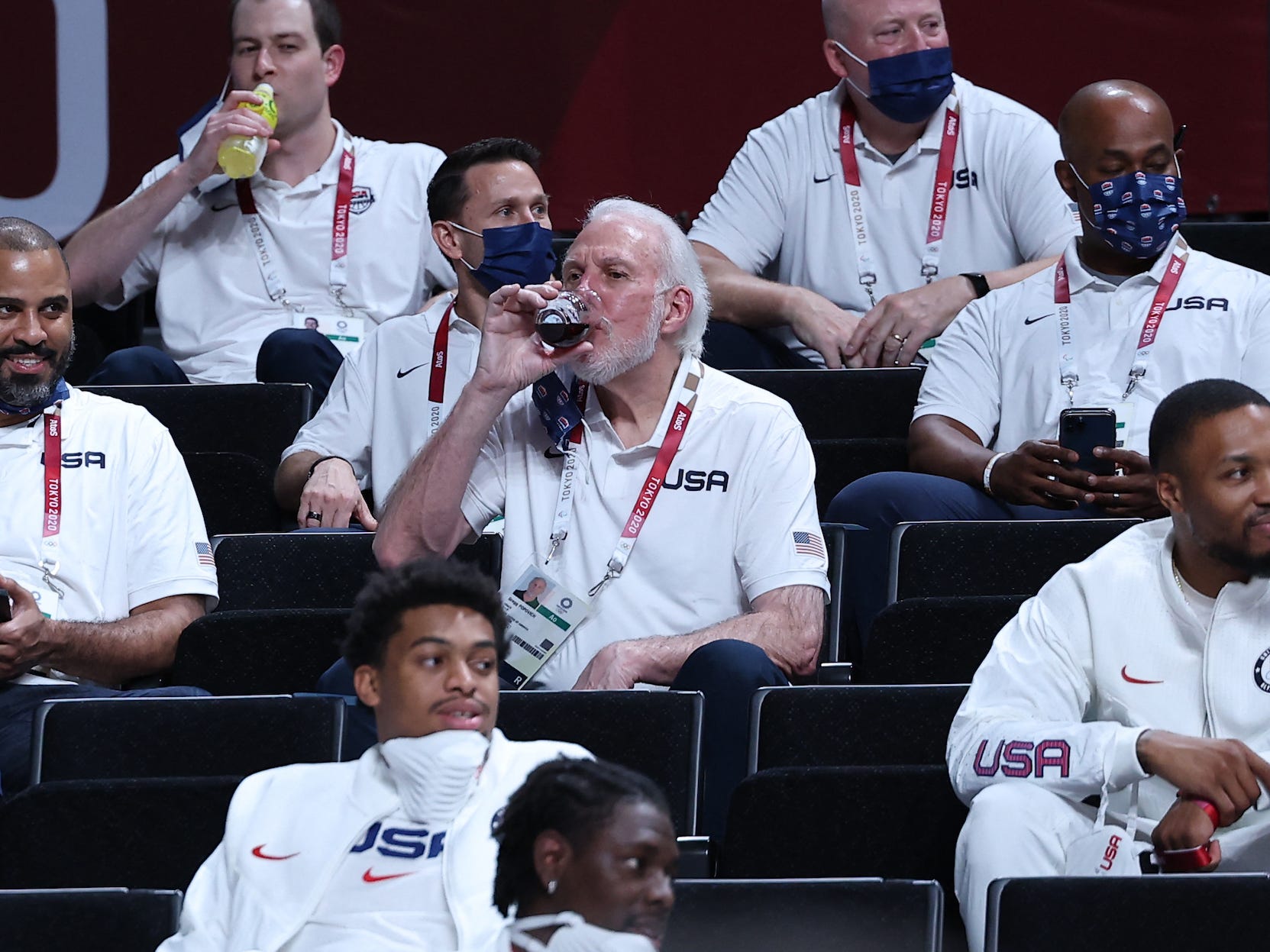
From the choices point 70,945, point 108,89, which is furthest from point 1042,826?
point 108,89

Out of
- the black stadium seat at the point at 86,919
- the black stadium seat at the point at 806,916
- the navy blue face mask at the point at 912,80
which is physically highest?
the navy blue face mask at the point at 912,80

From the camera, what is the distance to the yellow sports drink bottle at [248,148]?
510cm

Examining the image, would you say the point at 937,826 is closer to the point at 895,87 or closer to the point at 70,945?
the point at 70,945

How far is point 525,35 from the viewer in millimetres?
6137

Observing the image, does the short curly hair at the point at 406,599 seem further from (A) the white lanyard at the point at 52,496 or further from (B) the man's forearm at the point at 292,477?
(B) the man's forearm at the point at 292,477

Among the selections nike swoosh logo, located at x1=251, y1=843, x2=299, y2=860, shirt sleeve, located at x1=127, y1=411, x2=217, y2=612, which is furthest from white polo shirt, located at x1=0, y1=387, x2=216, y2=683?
nike swoosh logo, located at x1=251, y1=843, x2=299, y2=860

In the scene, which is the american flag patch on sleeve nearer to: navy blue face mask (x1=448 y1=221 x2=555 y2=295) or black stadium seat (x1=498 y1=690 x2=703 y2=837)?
black stadium seat (x1=498 y1=690 x2=703 y2=837)

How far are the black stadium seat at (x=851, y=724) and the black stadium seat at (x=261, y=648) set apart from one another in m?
0.82

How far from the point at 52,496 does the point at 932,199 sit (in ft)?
7.72

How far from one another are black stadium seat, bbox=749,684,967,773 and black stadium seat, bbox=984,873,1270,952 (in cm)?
66

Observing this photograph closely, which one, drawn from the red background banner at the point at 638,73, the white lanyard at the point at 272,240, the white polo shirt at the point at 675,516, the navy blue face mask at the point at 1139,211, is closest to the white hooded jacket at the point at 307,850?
the white polo shirt at the point at 675,516

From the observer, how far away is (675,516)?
3674 mm

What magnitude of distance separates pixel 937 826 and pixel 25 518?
1816 millimetres

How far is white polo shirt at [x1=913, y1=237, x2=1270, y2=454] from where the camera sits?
168 inches
